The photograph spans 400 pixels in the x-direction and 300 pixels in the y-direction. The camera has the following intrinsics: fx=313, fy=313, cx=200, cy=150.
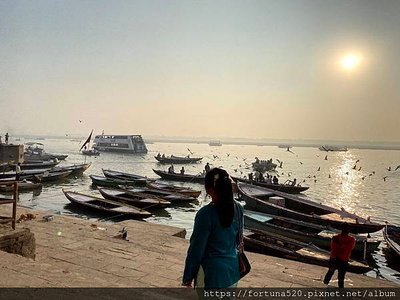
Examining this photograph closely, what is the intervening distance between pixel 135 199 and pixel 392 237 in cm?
1599

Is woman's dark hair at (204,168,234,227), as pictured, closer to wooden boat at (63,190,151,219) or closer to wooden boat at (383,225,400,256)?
wooden boat at (383,225,400,256)

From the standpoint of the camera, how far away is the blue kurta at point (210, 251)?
9.04ft

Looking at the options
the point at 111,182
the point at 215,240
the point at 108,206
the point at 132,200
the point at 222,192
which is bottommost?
the point at 111,182

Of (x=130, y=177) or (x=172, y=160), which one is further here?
(x=172, y=160)

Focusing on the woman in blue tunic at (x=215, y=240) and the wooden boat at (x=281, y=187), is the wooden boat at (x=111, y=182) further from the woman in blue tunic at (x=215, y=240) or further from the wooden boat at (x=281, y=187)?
the woman in blue tunic at (x=215, y=240)

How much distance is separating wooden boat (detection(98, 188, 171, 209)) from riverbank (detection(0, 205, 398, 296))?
11.3m

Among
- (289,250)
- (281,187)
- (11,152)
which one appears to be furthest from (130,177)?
(289,250)

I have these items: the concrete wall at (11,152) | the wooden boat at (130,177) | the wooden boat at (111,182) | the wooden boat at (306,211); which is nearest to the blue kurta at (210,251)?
the concrete wall at (11,152)

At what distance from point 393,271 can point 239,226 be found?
48.8 feet

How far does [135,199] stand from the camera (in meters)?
22.6

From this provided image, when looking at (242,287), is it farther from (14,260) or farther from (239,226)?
(14,260)

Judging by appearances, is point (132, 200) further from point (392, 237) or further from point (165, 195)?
point (392, 237)

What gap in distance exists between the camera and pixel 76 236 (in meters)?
9.02

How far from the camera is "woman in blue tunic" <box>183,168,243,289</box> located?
2.76 meters
